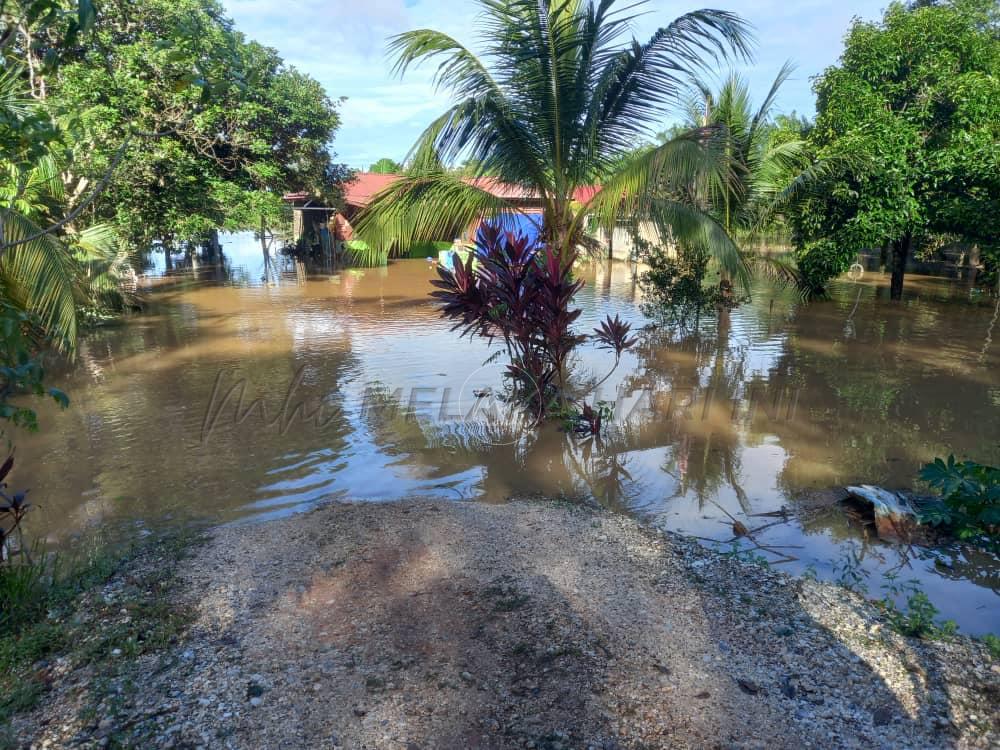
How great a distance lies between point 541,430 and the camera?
734 centimetres

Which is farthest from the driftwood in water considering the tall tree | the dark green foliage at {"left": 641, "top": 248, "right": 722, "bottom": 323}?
the tall tree

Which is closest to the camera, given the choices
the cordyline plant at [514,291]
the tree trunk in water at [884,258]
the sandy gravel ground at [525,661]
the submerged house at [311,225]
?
the sandy gravel ground at [525,661]

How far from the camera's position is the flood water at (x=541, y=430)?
5246 mm

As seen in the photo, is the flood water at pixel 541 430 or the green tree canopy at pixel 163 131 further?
the green tree canopy at pixel 163 131

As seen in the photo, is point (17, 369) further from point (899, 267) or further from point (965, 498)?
point (899, 267)

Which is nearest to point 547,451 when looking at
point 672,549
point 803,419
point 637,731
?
point 672,549

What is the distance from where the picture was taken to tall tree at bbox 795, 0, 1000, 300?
12.2 meters

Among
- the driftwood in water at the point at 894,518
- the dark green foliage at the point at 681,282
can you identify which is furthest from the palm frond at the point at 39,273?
the dark green foliage at the point at 681,282

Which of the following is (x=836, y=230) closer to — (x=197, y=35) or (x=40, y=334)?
(x=197, y=35)

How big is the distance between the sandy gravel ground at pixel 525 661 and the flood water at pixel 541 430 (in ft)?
3.39

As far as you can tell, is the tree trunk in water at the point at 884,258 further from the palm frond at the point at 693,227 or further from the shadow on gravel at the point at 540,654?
the shadow on gravel at the point at 540,654

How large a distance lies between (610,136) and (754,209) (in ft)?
19.2

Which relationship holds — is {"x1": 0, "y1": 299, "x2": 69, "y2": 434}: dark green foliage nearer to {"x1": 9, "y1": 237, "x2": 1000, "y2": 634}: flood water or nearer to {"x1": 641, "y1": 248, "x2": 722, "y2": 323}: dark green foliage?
{"x1": 9, "y1": 237, "x2": 1000, "y2": 634}: flood water

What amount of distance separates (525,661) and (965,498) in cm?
381
